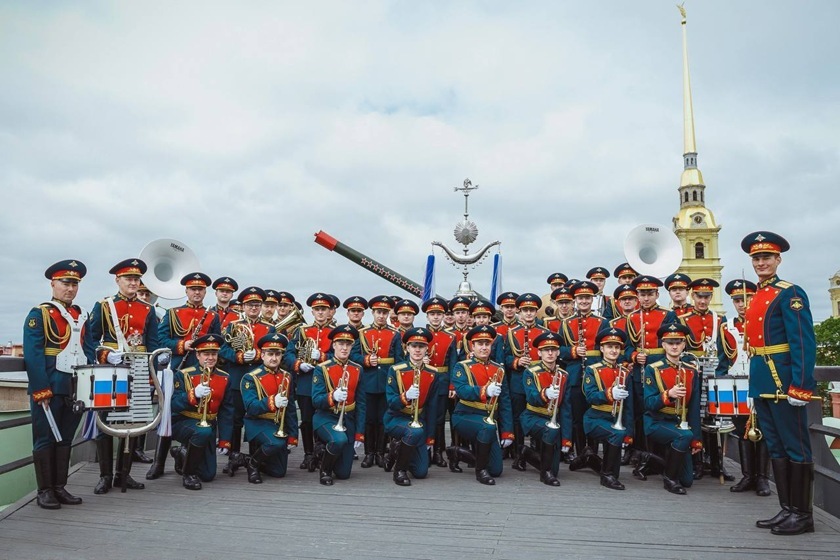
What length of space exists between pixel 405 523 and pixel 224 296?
4.36 metres

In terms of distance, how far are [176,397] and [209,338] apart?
685 millimetres

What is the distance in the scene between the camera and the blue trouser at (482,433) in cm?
695

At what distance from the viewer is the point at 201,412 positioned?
269 inches

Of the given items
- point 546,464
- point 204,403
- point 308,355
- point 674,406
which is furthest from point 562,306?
point 204,403

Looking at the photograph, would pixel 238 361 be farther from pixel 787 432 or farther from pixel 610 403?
pixel 787 432

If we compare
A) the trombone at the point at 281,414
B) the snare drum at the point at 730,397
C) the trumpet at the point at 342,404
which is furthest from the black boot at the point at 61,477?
the snare drum at the point at 730,397

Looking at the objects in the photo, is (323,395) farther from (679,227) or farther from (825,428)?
(679,227)

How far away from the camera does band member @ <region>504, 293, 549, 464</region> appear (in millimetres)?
8180

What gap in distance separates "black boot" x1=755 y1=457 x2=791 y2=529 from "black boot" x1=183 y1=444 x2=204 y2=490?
5.01 metres

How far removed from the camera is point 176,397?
6.90m

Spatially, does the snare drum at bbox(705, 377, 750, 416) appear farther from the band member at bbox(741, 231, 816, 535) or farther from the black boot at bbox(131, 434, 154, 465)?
the black boot at bbox(131, 434, 154, 465)

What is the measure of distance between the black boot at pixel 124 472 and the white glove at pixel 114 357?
767 mm

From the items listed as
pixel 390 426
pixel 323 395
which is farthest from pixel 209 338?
pixel 390 426

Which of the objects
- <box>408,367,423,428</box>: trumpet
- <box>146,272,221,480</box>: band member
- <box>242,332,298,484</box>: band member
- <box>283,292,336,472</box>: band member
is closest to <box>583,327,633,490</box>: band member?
<box>408,367,423,428</box>: trumpet
